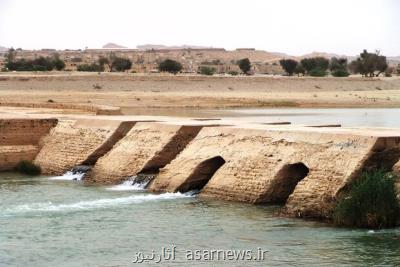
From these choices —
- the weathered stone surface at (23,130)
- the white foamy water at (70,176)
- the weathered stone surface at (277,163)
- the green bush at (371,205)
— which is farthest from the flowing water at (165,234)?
the weathered stone surface at (23,130)

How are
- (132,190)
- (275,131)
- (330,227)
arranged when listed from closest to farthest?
(330,227)
(275,131)
(132,190)

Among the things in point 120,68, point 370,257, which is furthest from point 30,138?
point 120,68

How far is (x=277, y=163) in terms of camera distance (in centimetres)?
1608

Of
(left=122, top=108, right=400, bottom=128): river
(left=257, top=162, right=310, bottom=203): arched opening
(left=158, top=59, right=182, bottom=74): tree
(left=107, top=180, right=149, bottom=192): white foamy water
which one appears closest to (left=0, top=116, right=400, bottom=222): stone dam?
(left=257, top=162, right=310, bottom=203): arched opening

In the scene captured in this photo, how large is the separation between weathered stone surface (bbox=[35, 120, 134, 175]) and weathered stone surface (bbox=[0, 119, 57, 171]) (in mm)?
352

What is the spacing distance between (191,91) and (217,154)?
1411 inches

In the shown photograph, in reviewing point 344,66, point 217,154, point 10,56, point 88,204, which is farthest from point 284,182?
point 10,56

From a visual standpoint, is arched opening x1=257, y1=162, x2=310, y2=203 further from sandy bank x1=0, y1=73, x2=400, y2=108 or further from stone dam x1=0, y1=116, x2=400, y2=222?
sandy bank x1=0, y1=73, x2=400, y2=108

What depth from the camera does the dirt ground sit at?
4612cm

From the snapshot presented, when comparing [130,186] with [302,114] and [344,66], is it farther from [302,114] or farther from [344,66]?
[344,66]

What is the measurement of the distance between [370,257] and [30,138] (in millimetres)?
14299

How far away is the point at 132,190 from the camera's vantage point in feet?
60.6

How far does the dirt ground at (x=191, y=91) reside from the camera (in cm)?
4612

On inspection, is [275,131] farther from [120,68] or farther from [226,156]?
[120,68]
